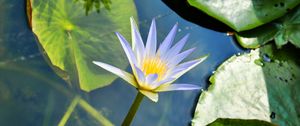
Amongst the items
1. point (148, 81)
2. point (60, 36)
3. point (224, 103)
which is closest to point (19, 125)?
point (60, 36)

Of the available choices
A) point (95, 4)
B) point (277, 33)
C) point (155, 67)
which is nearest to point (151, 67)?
point (155, 67)

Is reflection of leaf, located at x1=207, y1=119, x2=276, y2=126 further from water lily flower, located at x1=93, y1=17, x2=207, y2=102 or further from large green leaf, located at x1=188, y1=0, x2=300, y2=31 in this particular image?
large green leaf, located at x1=188, y1=0, x2=300, y2=31

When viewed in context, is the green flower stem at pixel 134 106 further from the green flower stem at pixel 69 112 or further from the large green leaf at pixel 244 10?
the large green leaf at pixel 244 10

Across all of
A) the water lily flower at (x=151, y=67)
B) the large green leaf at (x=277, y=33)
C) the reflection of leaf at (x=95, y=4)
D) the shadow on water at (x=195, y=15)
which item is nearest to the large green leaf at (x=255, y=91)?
the large green leaf at (x=277, y=33)

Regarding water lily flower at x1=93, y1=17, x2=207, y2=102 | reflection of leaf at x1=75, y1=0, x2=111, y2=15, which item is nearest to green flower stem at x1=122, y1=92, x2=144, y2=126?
water lily flower at x1=93, y1=17, x2=207, y2=102

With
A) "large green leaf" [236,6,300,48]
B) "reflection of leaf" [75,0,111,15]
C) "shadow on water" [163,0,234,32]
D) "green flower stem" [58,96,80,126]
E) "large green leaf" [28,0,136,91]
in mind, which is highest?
"large green leaf" [236,6,300,48]

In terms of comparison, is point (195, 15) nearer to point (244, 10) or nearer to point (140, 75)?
point (244, 10)

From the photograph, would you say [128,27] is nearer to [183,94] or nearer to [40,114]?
[183,94]
